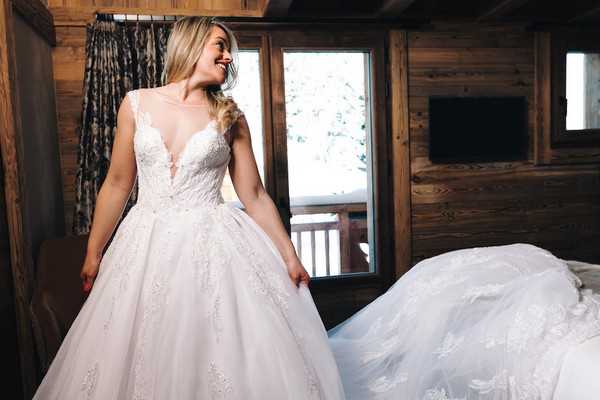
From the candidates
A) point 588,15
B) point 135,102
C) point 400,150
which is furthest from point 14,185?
point 588,15

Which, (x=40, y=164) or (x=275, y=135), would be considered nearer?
(x=40, y=164)

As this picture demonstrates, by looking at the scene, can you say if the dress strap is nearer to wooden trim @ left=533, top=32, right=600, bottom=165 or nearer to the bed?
the bed

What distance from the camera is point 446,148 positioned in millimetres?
4074

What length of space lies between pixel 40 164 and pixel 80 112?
25.5 inches

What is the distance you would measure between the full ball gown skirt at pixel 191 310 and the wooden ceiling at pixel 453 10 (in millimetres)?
2312

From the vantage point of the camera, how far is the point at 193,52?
64.1 inches

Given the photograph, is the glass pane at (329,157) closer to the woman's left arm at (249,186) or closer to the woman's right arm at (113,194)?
the woman's left arm at (249,186)

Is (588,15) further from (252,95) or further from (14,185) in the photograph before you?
(14,185)

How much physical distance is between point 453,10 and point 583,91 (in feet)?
4.36

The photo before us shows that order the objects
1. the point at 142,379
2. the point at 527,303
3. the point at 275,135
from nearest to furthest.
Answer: the point at 142,379 < the point at 527,303 < the point at 275,135

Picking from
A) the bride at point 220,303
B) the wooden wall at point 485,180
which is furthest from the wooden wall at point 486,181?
the bride at point 220,303

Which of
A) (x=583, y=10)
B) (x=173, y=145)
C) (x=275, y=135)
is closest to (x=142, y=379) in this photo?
(x=173, y=145)

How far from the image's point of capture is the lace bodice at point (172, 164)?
158 centimetres

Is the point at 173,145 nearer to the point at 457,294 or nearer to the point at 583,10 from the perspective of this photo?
the point at 457,294
